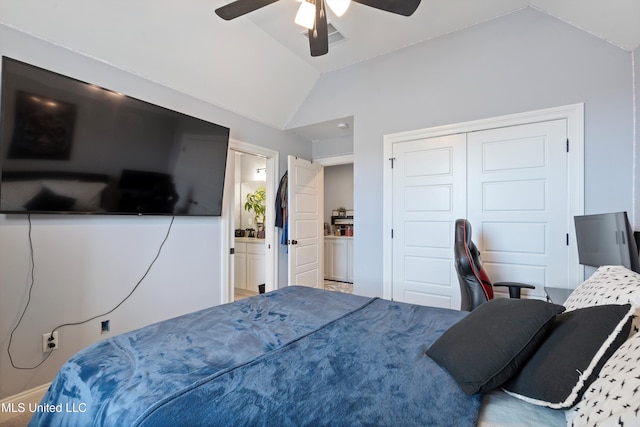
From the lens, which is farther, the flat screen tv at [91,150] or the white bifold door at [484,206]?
the white bifold door at [484,206]

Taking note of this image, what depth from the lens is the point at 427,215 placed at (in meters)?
3.01

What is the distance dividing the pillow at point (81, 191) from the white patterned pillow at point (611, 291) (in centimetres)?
288

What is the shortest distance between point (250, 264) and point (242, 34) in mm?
3152

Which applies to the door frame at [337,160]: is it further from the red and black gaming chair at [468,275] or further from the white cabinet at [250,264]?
the red and black gaming chair at [468,275]

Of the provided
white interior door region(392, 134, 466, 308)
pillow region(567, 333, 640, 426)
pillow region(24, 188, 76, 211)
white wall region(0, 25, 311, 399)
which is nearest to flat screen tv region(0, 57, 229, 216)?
pillow region(24, 188, 76, 211)

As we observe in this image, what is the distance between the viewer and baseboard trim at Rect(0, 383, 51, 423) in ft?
5.94

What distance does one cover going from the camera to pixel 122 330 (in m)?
2.37

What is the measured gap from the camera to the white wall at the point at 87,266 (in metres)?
1.86

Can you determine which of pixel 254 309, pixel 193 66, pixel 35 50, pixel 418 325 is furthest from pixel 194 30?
pixel 418 325

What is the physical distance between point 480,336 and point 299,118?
3.47 metres

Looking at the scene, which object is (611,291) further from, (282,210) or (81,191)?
(282,210)

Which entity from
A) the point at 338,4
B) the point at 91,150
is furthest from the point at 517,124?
the point at 91,150

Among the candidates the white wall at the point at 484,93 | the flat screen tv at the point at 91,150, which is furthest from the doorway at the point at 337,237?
the flat screen tv at the point at 91,150

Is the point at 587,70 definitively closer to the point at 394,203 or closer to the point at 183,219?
the point at 394,203
